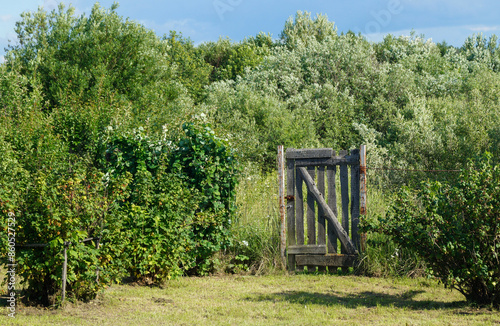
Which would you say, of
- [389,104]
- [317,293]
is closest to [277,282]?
[317,293]

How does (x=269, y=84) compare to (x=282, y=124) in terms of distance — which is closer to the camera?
(x=282, y=124)

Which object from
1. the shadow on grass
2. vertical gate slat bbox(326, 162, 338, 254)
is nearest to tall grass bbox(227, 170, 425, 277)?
vertical gate slat bbox(326, 162, 338, 254)

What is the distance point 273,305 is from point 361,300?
116cm

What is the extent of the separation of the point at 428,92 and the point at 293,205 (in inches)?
670

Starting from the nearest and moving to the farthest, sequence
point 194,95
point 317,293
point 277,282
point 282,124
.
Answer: point 317,293 < point 277,282 < point 282,124 < point 194,95

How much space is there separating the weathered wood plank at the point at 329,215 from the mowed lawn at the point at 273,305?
0.55m

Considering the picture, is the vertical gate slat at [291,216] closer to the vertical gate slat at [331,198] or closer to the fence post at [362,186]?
the vertical gate slat at [331,198]

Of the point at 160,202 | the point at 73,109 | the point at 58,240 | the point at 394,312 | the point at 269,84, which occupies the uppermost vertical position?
the point at 269,84

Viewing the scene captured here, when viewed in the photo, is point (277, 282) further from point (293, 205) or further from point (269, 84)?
point (269, 84)

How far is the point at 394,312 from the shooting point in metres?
5.70

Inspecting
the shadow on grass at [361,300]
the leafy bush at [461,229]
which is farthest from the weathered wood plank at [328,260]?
the leafy bush at [461,229]

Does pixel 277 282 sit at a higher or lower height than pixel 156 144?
lower

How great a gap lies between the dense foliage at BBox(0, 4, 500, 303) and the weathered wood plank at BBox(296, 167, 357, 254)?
117 centimetres

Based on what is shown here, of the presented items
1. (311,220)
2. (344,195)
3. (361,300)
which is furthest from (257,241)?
(361,300)
